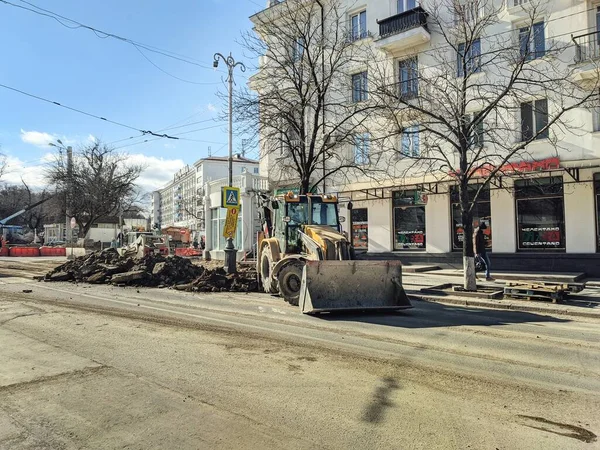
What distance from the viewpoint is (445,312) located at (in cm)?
1017

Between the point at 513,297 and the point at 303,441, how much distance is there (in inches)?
394

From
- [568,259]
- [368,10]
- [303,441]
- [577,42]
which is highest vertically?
[368,10]

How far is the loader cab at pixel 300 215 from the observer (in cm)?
1181

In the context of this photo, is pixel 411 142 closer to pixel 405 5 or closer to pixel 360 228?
pixel 360 228

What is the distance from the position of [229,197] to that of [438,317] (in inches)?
415

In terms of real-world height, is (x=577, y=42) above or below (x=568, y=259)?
above

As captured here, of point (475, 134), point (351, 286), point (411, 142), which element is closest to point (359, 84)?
point (411, 142)

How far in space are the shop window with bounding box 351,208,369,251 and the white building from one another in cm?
609

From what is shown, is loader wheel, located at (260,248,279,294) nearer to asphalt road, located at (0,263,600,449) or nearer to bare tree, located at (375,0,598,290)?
asphalt road, located at (0,263,600,449)

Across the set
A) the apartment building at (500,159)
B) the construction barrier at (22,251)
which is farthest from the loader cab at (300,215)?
the construction barrier at (22,251)

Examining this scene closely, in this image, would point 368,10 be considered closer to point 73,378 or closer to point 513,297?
point 513,297

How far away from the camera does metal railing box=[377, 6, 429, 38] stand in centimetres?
2020

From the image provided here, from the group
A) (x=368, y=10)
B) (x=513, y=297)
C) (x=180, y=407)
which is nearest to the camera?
(x=180, y=407)

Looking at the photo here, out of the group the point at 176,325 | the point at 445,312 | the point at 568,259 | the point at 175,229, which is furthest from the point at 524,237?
the point at 175,229
